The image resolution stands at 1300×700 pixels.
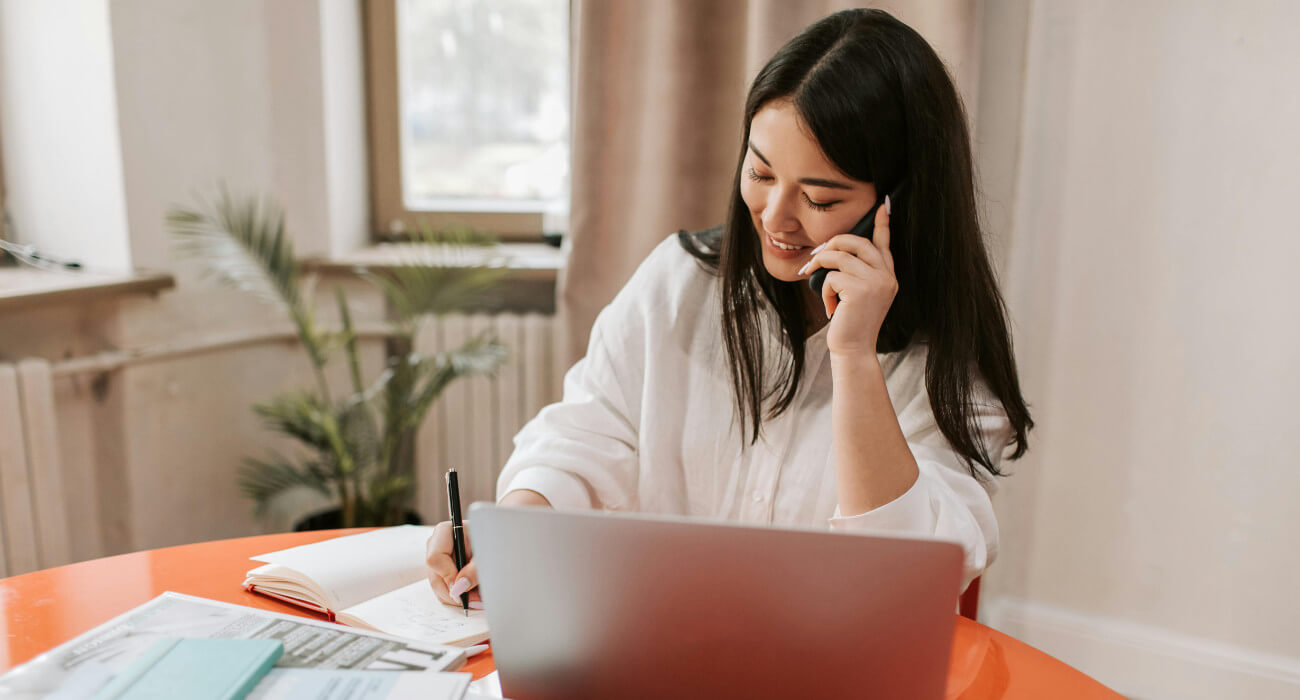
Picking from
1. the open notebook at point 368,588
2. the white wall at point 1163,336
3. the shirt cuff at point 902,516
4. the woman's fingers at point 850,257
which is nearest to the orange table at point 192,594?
the open notebook at point 368,588

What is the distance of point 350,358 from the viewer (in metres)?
2.25

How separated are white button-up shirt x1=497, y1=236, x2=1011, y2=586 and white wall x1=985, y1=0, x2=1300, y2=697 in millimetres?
983

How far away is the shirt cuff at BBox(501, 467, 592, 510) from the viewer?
3.83ft

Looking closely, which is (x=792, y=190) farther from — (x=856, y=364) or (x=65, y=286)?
(x=65, y=286)

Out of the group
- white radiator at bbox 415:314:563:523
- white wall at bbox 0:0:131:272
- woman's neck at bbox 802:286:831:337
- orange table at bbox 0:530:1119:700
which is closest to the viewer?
orange table at bbox 0:530:1119:700

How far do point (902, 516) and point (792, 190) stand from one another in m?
0.39

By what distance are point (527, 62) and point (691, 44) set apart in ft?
2.44

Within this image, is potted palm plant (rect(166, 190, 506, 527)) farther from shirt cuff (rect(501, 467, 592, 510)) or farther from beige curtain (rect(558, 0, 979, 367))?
shirt cuff (rect(501, 467, 592, 510))

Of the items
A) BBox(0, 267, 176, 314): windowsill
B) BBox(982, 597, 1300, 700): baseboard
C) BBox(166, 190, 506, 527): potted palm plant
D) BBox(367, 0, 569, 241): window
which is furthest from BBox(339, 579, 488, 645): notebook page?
BBox(367, 0, 569, 241): window

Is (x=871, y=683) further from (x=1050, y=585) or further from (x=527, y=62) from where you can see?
(x=527, y=62)

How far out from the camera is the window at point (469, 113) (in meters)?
2.64

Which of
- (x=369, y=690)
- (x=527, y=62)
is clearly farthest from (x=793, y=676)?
(x=527, y=62)

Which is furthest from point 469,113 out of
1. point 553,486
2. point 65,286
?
point 553,486

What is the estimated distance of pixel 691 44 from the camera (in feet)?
6.88
